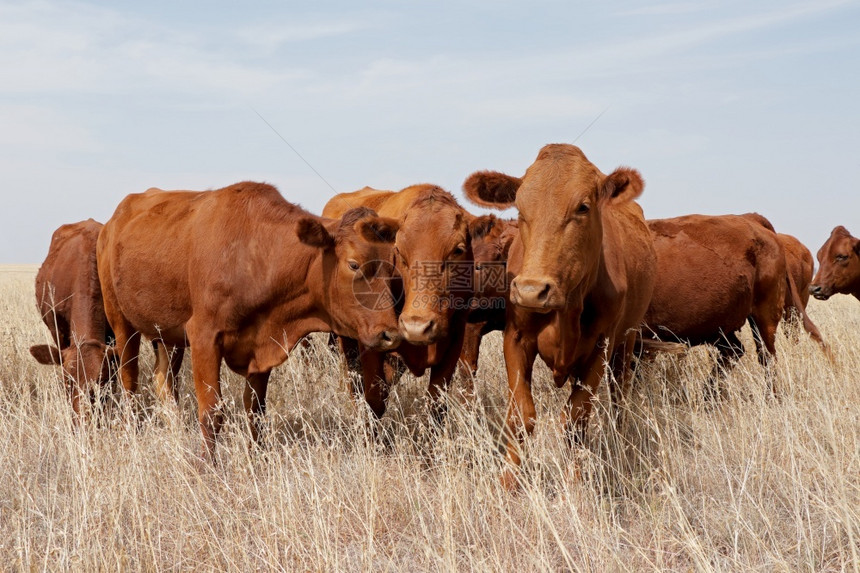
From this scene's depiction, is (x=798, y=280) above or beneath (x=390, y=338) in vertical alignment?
beneath

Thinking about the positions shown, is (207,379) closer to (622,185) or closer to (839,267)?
(622,185)

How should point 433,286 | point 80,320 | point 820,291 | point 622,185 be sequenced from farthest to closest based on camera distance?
point 820,291
point 80,320
point 433,286
point 622,185

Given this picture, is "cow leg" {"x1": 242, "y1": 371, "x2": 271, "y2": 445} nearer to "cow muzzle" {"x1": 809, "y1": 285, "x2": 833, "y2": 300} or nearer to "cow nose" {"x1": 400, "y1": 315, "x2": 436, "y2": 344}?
"cow nose" {"x1": 400, "y1": 315, "x2": 436, "y2": 344}

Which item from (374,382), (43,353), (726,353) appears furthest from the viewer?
(726,353)

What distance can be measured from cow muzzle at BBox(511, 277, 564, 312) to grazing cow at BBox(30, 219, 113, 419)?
3.87 metres

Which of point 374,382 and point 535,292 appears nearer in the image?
point 535,292

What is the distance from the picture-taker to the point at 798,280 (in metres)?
12.0

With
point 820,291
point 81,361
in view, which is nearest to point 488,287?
point 81,361

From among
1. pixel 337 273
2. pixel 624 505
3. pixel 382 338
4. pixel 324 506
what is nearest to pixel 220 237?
pixel 337 273

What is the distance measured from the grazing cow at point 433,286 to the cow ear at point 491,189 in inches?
15.2

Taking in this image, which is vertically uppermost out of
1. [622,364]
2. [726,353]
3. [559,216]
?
[559,216]

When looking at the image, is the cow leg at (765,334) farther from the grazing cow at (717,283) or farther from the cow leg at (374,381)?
the cow leg at (374,381)

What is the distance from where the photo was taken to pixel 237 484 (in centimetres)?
505

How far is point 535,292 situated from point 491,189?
125 cm
